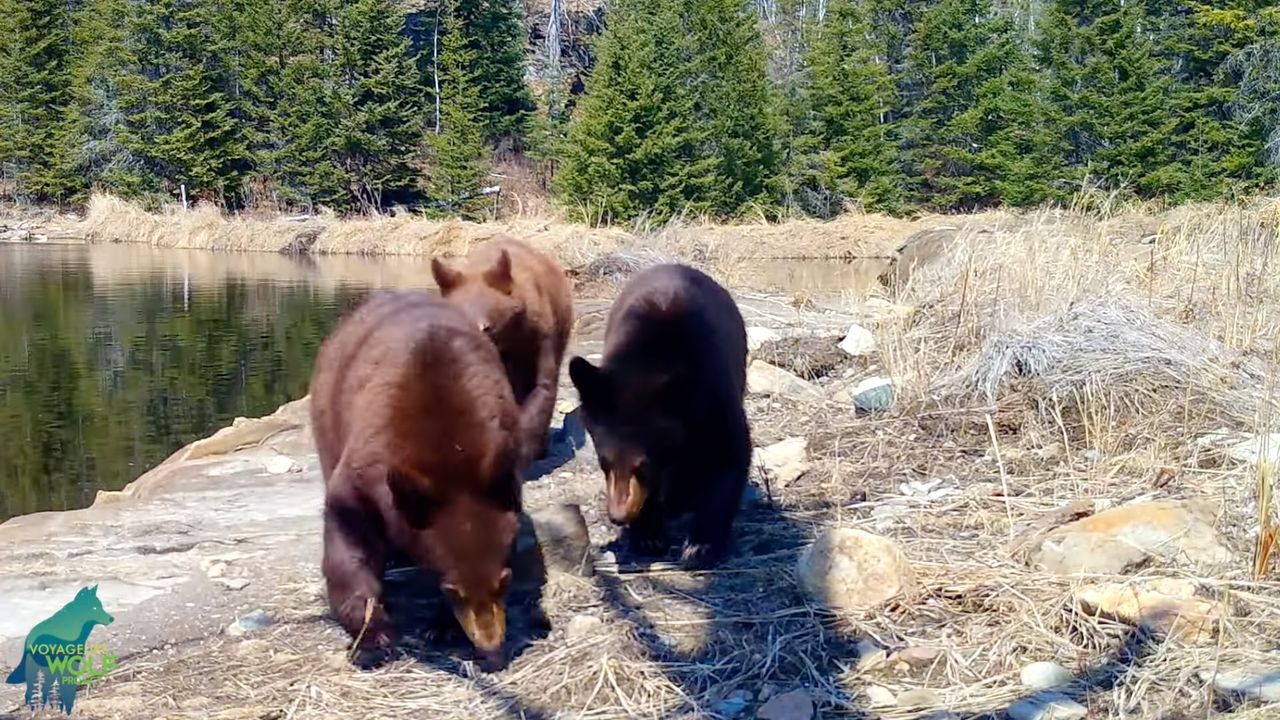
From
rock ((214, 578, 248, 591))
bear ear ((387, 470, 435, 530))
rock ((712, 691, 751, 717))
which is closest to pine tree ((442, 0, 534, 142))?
rock ((214, 578, 248, 591))

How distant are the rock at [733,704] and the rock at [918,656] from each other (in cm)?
55

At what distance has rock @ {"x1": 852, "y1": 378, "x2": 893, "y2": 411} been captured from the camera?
7.65 metres

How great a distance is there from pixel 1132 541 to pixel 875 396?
3176 millimetres

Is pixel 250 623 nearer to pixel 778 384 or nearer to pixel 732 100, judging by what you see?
pixel 778 384

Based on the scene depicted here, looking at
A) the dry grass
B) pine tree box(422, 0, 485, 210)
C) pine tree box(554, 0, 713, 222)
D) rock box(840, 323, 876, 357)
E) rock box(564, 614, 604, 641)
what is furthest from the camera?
pine tree box(422, 0, 485, 210)

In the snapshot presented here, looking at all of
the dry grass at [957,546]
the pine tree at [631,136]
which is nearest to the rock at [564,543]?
the dry grass at [957,546]

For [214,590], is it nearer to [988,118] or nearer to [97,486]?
[97,486]

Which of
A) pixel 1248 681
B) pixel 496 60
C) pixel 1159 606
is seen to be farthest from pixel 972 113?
pixel 1248 681

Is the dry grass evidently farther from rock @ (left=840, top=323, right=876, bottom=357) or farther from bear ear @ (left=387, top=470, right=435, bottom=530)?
bear ear @ (left=387, top=470, right=435, bottom=530)

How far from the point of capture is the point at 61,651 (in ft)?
14.4

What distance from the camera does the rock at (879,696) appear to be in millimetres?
3775

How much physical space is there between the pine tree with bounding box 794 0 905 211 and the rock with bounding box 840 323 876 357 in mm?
32840

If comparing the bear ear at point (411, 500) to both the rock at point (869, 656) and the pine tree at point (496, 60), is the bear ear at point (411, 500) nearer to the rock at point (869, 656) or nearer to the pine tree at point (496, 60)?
the rock at point (869, 656)

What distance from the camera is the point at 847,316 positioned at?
496 inches
